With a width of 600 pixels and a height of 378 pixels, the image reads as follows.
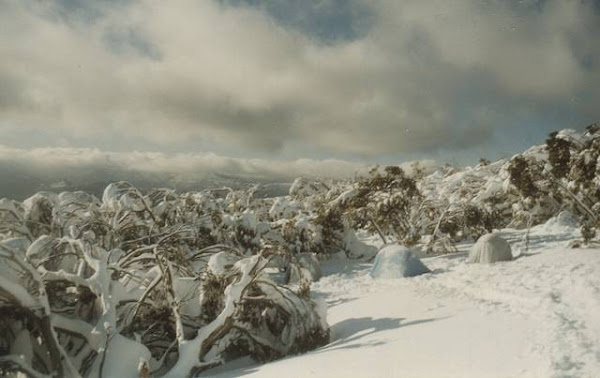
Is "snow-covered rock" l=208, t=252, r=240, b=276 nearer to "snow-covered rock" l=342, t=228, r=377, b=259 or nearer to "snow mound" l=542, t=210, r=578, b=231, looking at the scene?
"snow-covered rock" l=342, t=228, r=377, b=259

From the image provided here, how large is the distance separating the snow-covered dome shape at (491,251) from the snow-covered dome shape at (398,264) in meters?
1.66

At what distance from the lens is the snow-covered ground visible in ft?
16.1

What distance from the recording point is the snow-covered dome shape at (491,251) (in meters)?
12.8

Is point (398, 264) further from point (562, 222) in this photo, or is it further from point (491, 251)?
point (562, 222)

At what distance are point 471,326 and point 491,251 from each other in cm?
708

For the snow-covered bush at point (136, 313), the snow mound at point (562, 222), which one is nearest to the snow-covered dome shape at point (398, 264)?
the snow-covered bush at point (136, 313)

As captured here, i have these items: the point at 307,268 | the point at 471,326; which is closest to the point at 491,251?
the point at 307,268

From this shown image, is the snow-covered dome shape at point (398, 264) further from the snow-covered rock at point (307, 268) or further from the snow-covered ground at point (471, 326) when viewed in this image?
the snow-covered rock at point (307, 268)

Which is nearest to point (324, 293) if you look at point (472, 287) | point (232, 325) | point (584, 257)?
point (472, 287)

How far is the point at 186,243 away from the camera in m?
17.1

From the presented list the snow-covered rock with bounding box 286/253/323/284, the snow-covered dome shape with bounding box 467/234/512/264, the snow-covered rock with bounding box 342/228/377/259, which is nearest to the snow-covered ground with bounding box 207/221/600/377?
the snow-covered dome shape with bounding box 467/234/512/264

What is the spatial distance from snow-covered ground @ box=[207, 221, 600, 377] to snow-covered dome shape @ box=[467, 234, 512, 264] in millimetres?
520

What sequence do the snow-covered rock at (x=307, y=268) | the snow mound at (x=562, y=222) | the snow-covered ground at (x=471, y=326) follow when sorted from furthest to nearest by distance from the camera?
1. the snow mound at (x=562, y=222)
2. the snow-covered rock at (x=307, y=268)
3. the snow-covered ground at (x=471, y=326)

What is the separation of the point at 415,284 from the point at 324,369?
640cm
